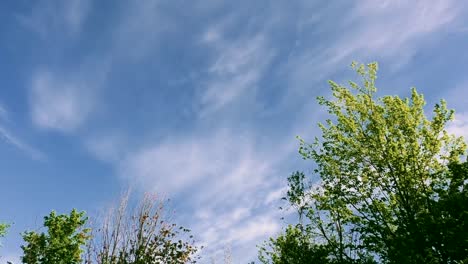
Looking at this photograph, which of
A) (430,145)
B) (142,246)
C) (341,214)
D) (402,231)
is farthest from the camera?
(341,214)

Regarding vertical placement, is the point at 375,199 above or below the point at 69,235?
below

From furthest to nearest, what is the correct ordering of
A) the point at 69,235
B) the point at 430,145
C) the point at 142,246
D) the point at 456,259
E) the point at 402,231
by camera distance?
1. the point at 69,235
2. the point at 430,145
3. the point at 402,231
4. the point at 456,259
5. the point at 142,246

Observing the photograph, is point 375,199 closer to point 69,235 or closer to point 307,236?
point 307,236

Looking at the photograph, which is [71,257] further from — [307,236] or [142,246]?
[307,236]

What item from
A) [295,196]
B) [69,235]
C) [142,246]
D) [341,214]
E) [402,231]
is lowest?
[402,231]

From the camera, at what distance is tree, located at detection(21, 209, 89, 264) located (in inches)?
981

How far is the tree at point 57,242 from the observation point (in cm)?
2492

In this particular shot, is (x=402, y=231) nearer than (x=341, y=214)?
Yes

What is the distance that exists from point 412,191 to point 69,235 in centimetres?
2358

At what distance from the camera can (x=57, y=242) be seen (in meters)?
25.6

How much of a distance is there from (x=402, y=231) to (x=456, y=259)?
2595mm

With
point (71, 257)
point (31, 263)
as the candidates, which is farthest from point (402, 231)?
point (31, 263)

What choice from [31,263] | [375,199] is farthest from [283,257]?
[31,263]

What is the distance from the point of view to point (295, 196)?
25031mm
